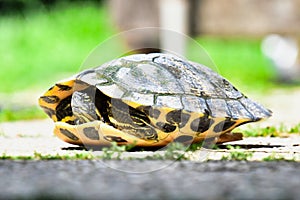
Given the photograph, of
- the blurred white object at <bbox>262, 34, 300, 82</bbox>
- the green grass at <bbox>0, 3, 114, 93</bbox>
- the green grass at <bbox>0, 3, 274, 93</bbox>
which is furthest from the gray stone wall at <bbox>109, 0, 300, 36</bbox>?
the green grass at <bbox>0, 3, 114, 93</bbox>

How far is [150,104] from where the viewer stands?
185 inches

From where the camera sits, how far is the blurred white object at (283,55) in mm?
12406

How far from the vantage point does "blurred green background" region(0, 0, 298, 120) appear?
40.8 feet

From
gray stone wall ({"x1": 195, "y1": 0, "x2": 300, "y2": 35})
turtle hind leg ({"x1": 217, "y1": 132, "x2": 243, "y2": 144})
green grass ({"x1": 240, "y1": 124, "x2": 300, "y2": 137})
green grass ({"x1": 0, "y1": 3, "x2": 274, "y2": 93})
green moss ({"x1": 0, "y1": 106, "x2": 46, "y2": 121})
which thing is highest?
gray stone wall ({"x1": 195, "y1": 0, "x2": 300, "y2": 35})

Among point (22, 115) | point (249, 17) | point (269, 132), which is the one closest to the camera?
point (269, 132)

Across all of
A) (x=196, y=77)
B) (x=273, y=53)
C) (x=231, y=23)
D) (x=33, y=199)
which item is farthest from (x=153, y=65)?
(x=273, y=53)

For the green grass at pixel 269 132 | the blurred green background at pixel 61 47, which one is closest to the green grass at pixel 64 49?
the blurred green background at pixel 61 47

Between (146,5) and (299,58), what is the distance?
10.4 feet

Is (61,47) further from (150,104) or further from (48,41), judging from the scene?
(150,104)

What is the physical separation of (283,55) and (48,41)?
522 centimetres

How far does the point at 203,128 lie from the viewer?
4871mm

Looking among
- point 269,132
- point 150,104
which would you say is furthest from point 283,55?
point 150,104

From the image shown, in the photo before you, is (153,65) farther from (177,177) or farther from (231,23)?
(231,23)

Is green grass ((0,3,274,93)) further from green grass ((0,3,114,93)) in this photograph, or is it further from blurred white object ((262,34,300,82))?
blurred white object ((262,34,300,82))
